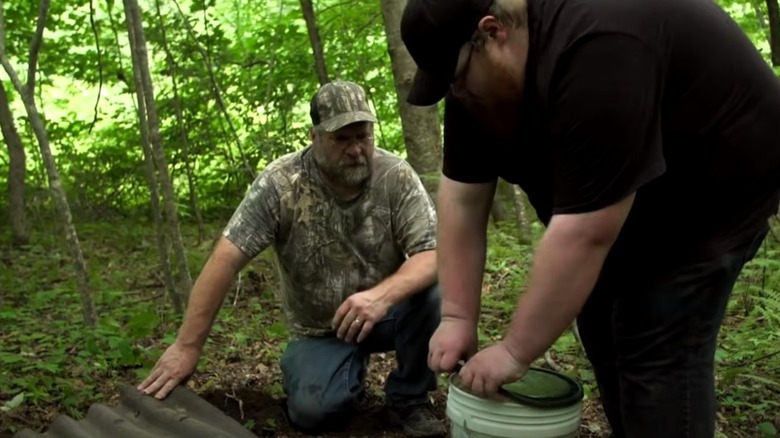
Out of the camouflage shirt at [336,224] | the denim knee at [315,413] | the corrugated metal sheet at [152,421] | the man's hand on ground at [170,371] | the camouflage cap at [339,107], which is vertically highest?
the camouflage cap at [339,107]

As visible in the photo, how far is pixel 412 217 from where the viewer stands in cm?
366

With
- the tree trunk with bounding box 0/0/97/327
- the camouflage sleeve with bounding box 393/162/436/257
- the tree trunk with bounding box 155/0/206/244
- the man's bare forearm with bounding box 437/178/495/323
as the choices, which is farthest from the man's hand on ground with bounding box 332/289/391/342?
the tree trunk with bounding box 155/0/206/244

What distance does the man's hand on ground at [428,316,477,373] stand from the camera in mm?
2547

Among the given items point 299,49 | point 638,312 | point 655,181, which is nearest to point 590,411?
point 638,312

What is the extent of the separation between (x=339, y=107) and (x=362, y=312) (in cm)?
88

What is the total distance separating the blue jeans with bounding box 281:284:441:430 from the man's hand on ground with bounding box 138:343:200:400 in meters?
0.50

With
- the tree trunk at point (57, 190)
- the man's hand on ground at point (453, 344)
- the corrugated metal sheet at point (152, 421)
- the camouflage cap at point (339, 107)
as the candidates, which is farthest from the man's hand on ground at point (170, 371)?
the tree trunk at point (57, 190)

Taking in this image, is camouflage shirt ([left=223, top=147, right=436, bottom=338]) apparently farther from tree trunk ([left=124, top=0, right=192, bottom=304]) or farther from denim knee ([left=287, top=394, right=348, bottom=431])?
tree trunk ([left=124, top=0, right=192, bottom=304])

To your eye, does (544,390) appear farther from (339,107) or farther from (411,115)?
(411,115)

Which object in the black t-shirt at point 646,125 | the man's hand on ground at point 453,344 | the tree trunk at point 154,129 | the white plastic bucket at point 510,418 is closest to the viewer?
the black t-shirt at point 646,125

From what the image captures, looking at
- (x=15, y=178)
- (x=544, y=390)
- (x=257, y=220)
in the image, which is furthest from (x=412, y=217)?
(x=15, y=178)

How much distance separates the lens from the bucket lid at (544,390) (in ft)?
7.80

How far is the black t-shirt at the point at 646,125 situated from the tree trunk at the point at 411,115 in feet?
10.8

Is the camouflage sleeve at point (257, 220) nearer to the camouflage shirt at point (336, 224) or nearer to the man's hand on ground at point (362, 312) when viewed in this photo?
the camouflage shirt at point (336, 224)
